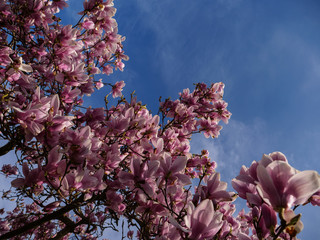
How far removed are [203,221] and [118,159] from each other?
4.79ft

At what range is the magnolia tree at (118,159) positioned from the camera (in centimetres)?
127

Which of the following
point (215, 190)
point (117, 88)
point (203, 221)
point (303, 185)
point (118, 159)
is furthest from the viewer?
point (117, 88)

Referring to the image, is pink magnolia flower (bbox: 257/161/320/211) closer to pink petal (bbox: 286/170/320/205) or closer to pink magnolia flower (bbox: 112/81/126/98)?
pink petal (bbox: 286/170/320/205)

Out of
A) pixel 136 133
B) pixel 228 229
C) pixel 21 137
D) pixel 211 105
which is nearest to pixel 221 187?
pixel 228 229

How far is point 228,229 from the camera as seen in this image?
86.8 inches

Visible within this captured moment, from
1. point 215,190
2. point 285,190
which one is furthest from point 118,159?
point 285,190

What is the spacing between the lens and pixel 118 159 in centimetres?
253

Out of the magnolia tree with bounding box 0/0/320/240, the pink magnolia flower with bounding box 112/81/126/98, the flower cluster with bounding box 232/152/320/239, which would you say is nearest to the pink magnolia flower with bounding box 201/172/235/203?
the magnolia tree with bounding box 0/0/320/240

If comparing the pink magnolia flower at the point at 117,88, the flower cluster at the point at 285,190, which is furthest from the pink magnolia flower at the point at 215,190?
the pink magnolia flower at the point at 117,88

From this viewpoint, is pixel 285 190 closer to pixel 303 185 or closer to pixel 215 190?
pixel 303 185

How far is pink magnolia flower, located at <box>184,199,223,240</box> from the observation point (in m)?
1.27

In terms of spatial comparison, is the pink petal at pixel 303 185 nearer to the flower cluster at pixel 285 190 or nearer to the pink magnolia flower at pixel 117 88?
the flower cluster at pixel 285 190

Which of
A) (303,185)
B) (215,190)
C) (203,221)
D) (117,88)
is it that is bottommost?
(203,221)

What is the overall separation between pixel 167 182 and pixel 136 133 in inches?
44.7
